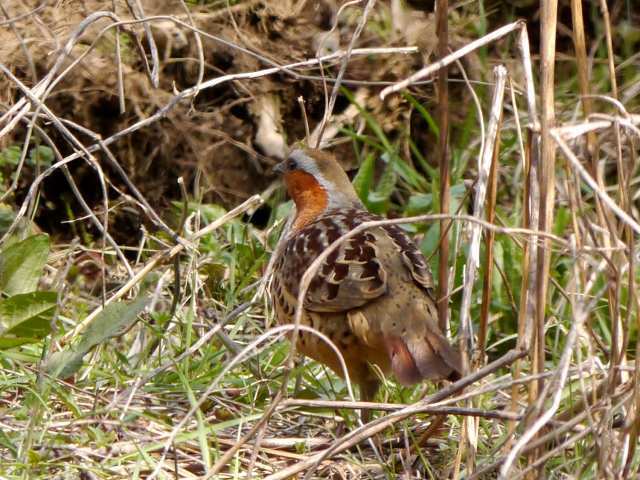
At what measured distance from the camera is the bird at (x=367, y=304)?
3.48m

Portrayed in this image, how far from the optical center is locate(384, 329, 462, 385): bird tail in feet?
11.0

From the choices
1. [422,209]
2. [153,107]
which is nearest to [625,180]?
[422,209]

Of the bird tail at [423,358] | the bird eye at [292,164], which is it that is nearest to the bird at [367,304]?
the bird tail at [423,358]

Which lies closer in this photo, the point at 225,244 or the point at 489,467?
the point at 489,467

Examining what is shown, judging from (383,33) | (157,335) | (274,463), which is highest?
(383,33)

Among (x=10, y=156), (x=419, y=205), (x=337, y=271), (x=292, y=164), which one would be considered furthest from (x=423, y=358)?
(x=10, y=156)

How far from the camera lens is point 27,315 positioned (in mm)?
3941

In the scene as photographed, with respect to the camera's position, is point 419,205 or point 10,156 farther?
point 419,205

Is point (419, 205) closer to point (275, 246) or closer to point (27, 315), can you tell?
point (275, 246)

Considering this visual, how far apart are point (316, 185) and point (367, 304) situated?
3.41ft

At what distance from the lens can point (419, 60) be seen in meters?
6.31

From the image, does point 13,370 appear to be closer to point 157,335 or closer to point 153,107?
point 157,335

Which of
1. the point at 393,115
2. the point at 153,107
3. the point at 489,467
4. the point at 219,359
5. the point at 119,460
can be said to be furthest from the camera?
the point at 393,115

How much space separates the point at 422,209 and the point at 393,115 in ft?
3.86
